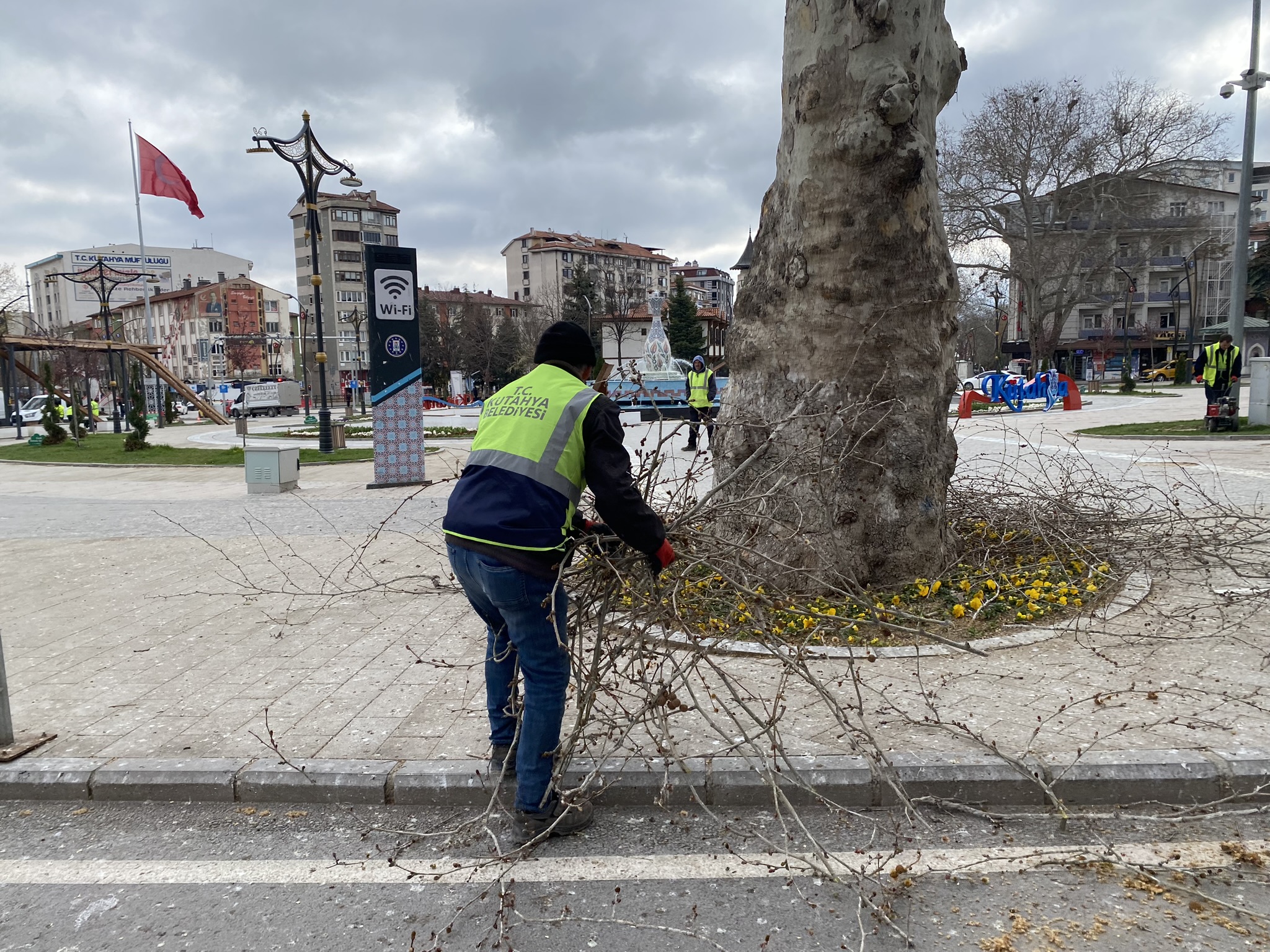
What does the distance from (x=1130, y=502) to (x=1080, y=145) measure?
1600 inches

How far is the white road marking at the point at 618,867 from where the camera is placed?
10.1ft

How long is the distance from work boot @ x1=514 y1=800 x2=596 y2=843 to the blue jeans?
3 cm

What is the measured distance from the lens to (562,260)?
11538 cm

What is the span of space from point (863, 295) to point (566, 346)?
3072 millimetres

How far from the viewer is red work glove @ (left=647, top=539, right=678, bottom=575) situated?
3176mm

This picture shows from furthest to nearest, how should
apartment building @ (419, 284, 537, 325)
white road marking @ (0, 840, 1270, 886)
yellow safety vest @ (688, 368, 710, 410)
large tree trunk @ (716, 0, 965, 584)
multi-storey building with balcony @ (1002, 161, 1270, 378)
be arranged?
apartment building @ (419, 284, 537, 325) → multi-storey building with balcony @ (1002, 161, 1270, 378) → yellow safety vest @ (688, 368, 710, 410) → large tree trunk @ (716, 0, 965, 584) → white road marking @ (0, 840, 1270, 886)

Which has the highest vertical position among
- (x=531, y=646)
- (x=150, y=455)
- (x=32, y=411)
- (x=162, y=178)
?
(x=162, y=178)

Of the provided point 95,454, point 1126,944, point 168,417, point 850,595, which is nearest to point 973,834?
point 1126,944

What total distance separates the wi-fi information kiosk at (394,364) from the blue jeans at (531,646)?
10.5 metres

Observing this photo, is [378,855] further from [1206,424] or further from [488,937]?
[1206,424]

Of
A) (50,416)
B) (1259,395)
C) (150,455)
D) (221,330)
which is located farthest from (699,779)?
(221,330)

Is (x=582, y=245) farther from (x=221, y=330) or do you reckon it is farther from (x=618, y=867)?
(x=618, y=867)

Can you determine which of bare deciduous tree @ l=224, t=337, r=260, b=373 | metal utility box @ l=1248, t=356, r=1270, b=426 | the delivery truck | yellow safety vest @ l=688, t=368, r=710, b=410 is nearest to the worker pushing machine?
metal utility box @ l=1248, t=356, r=1270, b=426

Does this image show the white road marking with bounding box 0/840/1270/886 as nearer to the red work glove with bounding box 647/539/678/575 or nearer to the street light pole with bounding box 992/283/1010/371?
the red work glove with bounding box 647/539/678/575
